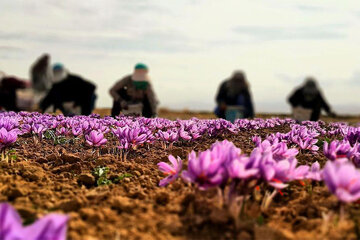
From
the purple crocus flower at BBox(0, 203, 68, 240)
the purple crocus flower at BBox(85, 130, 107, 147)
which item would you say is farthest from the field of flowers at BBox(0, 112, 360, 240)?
the purple crocus flower at BBox(85, 130, 107, 147)

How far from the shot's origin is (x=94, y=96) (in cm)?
1559

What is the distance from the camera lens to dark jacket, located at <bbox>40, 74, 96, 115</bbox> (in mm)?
14477

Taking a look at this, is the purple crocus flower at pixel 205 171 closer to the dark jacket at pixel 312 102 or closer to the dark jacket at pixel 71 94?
the dark jacket at pixel 71 94

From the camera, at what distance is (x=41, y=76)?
15414 mm

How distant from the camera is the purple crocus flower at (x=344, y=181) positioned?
2.04 m

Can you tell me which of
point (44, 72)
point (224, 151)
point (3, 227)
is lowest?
point (3, 227)

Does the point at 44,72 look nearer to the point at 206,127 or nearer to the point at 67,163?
the point at 206,127

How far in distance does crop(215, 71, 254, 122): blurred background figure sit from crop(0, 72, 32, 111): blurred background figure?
7665 millimetres

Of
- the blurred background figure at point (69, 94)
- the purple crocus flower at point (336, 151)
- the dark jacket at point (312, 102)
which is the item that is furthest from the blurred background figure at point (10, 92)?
the purple crocus flower at point (336, 151)

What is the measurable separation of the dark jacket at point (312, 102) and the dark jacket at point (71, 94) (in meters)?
7.19

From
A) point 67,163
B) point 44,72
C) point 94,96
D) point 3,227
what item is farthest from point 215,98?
point 3,227

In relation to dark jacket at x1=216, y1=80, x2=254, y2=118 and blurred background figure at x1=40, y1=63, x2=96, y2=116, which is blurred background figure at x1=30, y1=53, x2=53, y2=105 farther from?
dark jacket at x1=216, y1=80, x2=254, y2=118

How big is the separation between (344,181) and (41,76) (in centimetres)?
1469

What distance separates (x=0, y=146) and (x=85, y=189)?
46.2 inches
